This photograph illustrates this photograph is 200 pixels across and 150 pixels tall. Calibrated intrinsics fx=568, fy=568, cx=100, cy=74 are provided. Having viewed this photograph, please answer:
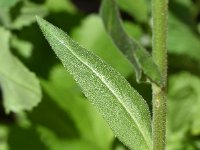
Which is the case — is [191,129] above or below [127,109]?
below

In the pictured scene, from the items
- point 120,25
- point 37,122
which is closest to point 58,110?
point 37,122

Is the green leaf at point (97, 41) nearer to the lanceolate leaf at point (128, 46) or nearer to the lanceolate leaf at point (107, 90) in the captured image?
the lanceolate leaf at point (128, 46)

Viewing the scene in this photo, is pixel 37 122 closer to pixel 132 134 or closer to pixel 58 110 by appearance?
pixel 58 110

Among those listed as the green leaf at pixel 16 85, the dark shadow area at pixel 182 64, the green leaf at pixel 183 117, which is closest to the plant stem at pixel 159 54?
the green leaf at pixel 16 85

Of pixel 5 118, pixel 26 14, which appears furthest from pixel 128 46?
pixel 5 118

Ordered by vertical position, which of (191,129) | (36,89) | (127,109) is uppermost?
(127,109)

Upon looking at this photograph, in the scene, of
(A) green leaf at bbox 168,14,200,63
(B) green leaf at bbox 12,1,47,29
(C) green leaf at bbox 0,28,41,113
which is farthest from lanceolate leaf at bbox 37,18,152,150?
(A) green leaf at bbox 168,14,200,63

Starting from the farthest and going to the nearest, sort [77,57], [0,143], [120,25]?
[0,143] < [120,25] < [77,57]
